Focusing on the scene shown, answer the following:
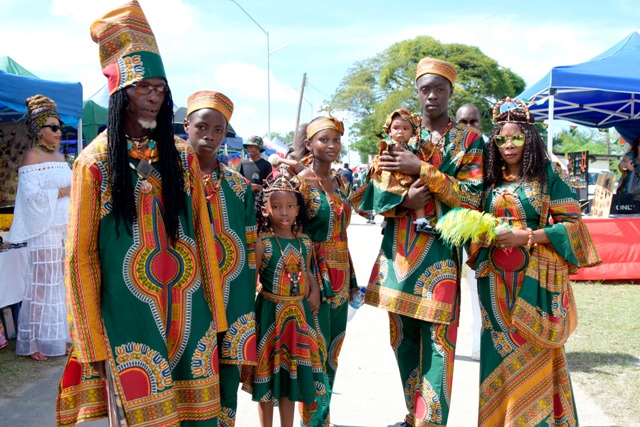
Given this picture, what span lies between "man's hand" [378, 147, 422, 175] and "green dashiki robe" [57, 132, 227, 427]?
128cm

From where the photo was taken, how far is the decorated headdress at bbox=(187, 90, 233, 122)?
3.11 metres

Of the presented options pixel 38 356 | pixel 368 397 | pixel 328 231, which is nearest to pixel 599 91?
pixel 368 397

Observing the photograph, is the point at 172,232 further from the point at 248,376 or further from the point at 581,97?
the point at 581,97

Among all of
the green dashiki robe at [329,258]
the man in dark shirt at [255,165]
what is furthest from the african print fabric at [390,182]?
the man in dark shirt at [255,165]

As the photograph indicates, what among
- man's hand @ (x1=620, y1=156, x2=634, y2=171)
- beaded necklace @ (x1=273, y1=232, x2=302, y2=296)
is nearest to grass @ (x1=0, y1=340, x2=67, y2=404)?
beaded necklace @ (x1=273, y1=232, x2=302, y2=296)

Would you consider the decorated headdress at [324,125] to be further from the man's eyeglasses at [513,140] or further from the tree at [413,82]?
the tree at [413,82]

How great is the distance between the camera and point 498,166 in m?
3.51

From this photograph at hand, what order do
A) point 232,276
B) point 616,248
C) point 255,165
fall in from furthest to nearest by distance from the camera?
1. point 255,165
2. point 616,248
3. point 232,276

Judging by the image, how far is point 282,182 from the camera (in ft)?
11.8

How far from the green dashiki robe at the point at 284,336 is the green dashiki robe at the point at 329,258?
0.66ft

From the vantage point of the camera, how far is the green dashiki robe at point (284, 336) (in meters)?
3.38

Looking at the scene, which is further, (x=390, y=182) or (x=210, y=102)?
(x=390, y=182)

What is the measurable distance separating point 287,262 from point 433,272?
2.89ft

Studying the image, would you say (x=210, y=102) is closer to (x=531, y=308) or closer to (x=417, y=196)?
(x=417, y=196)
